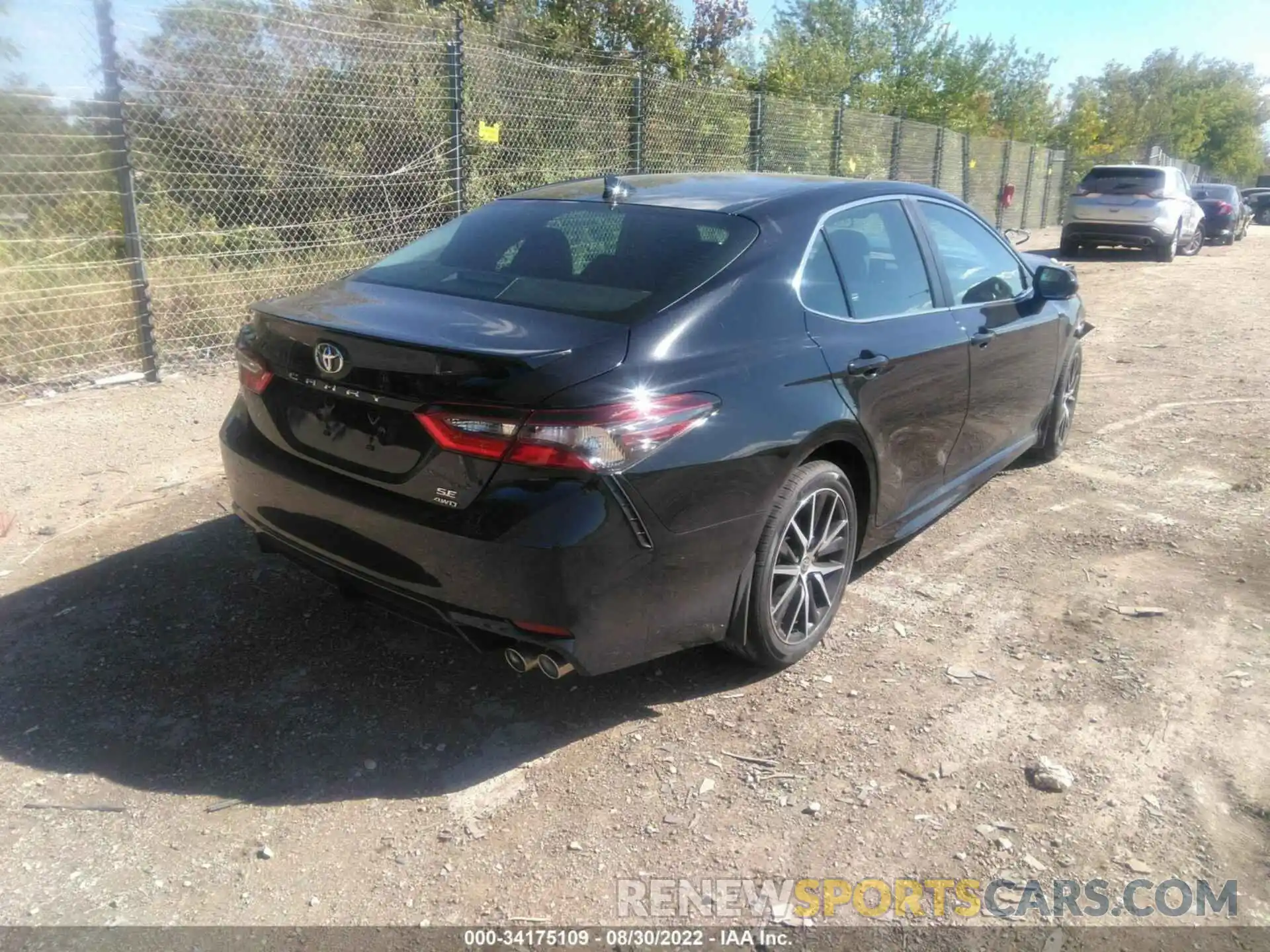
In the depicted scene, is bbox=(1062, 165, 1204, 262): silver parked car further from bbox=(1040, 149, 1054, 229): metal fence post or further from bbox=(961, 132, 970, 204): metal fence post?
bbox=(1040, 149, 1054, 229): metal fence post

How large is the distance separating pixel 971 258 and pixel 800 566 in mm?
2022

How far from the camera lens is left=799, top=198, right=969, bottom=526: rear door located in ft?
11.3

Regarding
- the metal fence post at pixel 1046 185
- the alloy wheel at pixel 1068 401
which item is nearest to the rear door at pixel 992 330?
the alloy wheel at pixel 1068 401

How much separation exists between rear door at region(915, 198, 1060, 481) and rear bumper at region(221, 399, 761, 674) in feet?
5.86

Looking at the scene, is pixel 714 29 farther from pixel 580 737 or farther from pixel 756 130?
pixel 580 737

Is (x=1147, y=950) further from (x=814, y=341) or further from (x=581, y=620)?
(x=814, y=341)

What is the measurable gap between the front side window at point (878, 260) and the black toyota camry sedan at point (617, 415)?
0.5 inches

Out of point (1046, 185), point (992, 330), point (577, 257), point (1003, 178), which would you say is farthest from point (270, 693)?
point (1046, 185)

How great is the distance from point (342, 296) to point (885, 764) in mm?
2317

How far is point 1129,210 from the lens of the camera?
17.5 meters

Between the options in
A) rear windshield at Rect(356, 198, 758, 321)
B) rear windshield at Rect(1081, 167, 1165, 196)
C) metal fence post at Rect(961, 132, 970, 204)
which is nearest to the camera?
rear windshield at Rect(356, 198, 758, 321)

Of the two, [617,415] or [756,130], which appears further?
[756,130]

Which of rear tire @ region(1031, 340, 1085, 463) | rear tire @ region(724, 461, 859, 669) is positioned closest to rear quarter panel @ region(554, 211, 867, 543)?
rear tire @ region(724, 461, 859, 669)

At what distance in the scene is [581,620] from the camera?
105 inches
